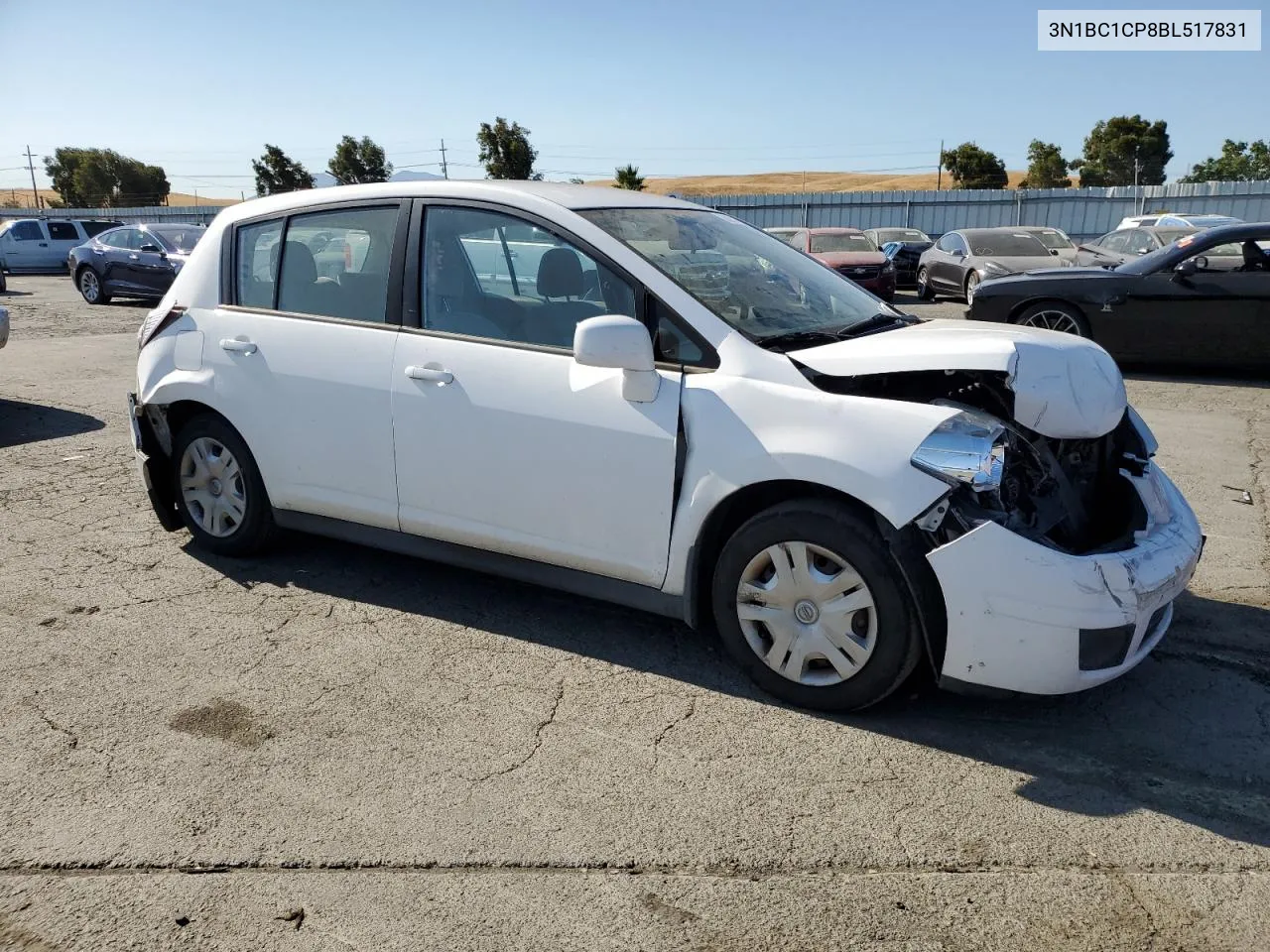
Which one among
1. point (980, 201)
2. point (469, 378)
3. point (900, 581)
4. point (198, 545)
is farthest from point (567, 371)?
point (980, 201)

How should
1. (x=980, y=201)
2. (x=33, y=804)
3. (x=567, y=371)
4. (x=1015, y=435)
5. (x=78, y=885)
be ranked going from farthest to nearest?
1. (x=980, y=201)
2. (x=567, y=371)
3. (x=1015, y=435)
4. (x=33, y=804)
5. (x=78, y=885)

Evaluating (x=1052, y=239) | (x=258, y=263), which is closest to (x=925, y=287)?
(x=1052, y=239)

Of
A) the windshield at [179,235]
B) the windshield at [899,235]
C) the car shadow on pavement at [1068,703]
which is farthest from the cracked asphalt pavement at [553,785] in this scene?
the windshield at [899,235]

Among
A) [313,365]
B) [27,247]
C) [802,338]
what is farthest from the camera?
[27,247]

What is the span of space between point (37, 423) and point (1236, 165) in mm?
80910

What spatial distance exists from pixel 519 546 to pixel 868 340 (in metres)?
1.51

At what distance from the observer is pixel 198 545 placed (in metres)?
5.14

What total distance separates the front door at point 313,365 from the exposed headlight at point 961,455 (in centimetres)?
Answer: 214

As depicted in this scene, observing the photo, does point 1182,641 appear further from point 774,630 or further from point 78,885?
point 78,885

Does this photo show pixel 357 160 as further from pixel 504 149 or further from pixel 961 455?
pixel 961 455

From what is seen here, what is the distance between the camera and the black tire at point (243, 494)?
474 cm

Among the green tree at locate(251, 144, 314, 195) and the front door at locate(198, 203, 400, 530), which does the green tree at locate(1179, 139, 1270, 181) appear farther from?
the front door at locate(198, 203, 400, 530)

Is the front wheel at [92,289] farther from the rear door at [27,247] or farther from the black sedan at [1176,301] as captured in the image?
the black sedan at [1176,301]

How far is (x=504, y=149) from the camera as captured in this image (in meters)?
47.4
